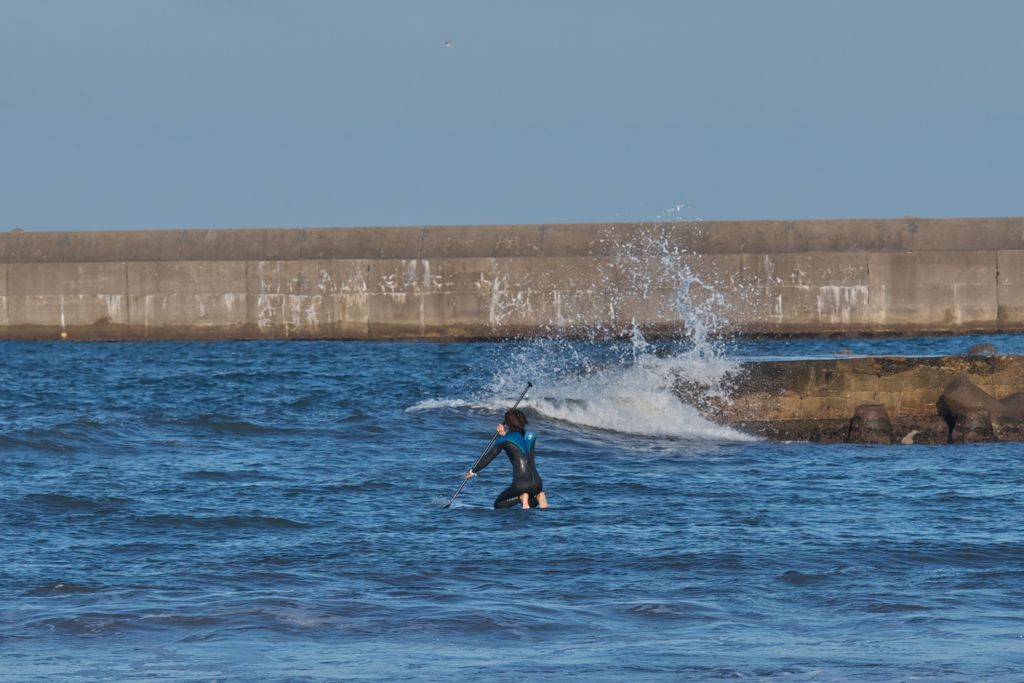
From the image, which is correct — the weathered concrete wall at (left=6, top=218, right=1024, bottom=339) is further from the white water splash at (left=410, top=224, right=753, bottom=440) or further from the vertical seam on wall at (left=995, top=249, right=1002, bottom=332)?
the white water splash at (left=410, top=224, right=753, bottom=440)

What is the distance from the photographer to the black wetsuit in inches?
535

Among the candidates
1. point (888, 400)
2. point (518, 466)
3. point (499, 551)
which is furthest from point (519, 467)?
point (888, 400)

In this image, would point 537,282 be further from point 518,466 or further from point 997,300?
point 518,466

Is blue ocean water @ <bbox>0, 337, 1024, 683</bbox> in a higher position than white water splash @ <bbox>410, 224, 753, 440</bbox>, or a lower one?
lower

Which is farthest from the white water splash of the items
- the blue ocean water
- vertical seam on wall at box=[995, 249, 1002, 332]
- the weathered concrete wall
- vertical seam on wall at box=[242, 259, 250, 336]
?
vertical seam on wall at box=[995, 249, 1002, 332]

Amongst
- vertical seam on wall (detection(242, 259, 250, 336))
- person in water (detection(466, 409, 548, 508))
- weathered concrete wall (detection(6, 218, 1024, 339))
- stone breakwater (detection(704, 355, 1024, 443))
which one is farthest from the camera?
vertical seam on wall (detection(242, 259, 250, 336))

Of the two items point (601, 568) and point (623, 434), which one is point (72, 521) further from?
point (623, 434)

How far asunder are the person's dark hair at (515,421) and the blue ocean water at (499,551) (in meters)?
0.79

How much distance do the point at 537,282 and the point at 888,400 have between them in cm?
2423

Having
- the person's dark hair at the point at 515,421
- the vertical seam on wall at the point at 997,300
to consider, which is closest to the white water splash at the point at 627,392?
the person's dark hair at the point at 515,421

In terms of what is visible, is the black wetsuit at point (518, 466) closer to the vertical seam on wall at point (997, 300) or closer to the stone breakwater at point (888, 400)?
the stone breakwater at point (888, 400)

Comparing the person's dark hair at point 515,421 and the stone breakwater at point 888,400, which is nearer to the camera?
the person's dark hair at point 515,421

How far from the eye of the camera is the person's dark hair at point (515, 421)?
13.9 m

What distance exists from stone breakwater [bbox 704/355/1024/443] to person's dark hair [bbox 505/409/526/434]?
611cm
